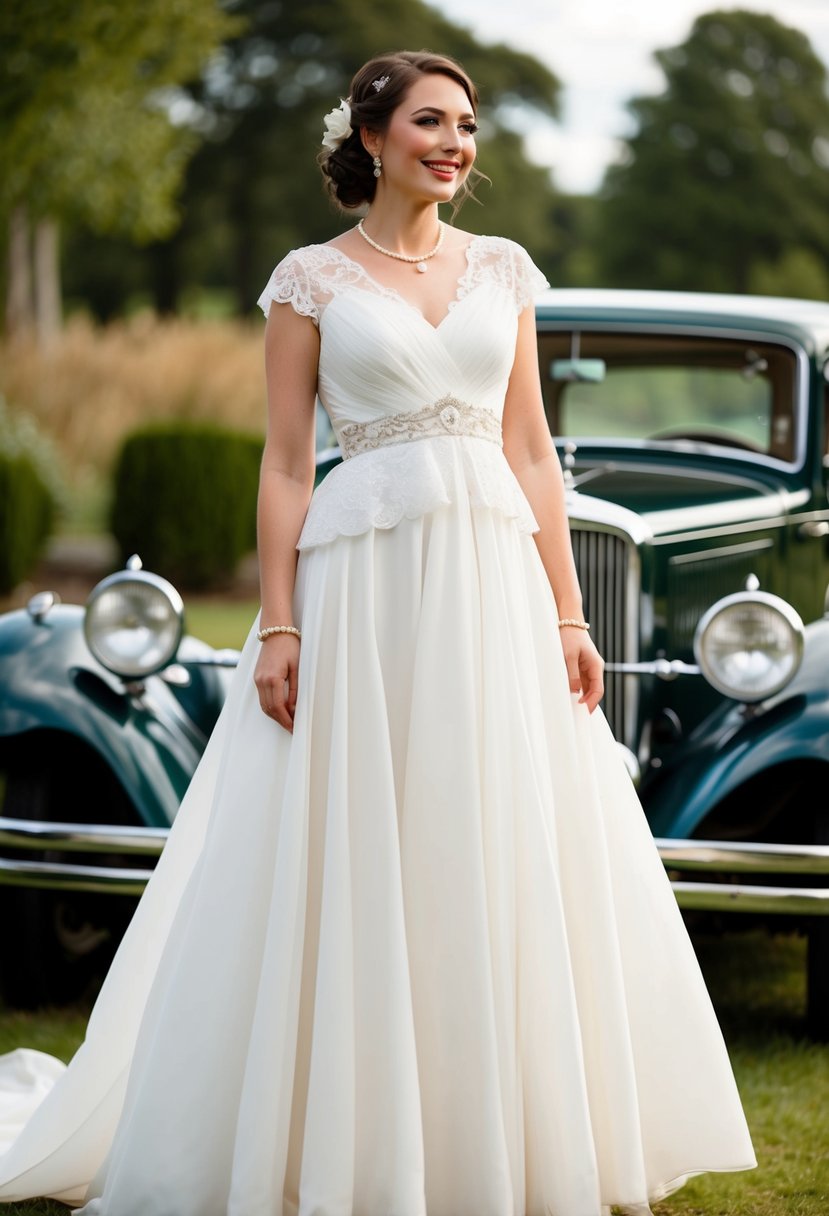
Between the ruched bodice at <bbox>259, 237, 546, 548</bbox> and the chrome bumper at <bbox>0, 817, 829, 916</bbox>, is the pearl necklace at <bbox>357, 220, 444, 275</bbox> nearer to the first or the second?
the ruched bodice at <bbox>259, 237, 546, 548</bbox>

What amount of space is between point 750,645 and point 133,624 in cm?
165

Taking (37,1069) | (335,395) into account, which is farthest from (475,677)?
(37,1069)

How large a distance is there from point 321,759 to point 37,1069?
134 centimetres

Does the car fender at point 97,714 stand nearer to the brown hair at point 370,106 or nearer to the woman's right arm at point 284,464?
the woman's right arm at point 284,464

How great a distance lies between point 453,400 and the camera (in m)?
2.76

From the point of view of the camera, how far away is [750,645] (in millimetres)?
4027

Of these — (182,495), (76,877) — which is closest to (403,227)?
(76,877)

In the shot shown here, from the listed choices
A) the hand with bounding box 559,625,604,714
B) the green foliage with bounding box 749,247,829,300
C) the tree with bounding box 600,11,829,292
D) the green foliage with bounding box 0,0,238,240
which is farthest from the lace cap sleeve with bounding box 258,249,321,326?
the tree with bounding box 600,11,829,292

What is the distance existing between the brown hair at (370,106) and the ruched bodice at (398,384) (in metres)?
0.18

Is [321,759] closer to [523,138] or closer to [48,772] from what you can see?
[48,772]

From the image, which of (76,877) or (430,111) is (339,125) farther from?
(76,877)

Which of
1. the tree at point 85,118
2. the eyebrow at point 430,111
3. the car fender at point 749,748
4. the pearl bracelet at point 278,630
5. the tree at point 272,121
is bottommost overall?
the car fender at point 749,748

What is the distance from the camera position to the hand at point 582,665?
2.86 meters

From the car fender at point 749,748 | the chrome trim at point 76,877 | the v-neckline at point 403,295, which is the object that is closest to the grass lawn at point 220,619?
the chrome trim at point 76,877
